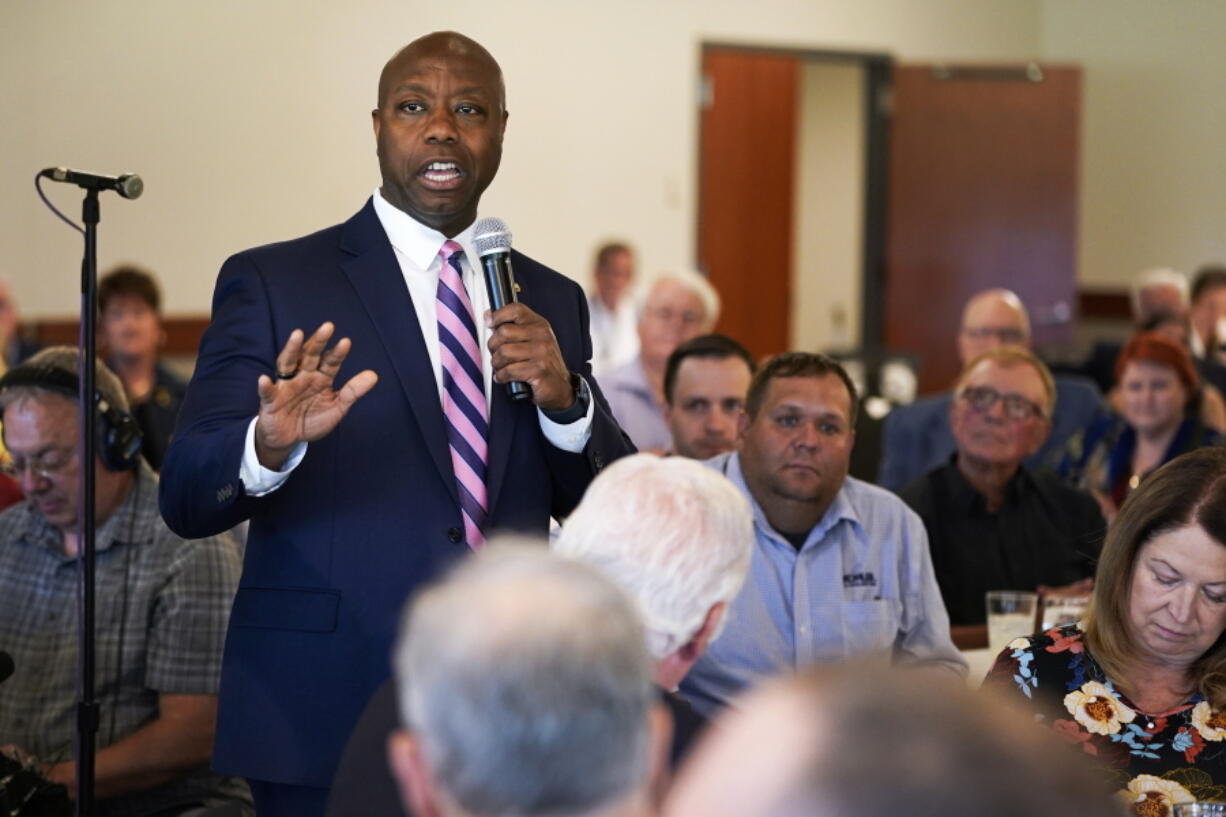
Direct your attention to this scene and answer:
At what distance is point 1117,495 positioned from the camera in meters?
Answer: 4.75

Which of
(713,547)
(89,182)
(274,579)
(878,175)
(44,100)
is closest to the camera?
(713,547)

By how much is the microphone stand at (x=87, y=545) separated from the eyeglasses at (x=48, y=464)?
418 mm

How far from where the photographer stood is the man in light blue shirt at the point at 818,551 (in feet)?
9.29

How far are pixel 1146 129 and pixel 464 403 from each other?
26.5ft

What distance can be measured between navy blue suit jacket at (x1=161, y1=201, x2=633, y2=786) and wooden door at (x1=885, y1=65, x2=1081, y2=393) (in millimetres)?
7116

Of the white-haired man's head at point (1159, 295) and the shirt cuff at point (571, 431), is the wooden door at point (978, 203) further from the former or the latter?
the shirt cuff at point (571, 431)

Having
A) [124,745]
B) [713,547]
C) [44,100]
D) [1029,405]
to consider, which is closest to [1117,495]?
[1029,405]

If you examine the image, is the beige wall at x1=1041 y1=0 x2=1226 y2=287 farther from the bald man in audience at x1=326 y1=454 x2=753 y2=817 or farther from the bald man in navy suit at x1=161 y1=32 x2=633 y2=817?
the bald man in audience at x1=326 y1=454 x2=753 y2=817

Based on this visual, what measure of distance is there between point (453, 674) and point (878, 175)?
8351mm

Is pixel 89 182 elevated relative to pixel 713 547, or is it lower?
elevated

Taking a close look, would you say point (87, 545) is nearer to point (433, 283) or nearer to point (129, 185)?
point (129, 185)

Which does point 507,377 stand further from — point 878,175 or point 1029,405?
point 878,175

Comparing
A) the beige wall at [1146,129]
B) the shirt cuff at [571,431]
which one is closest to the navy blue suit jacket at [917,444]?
the shirt cuff at [571,431]

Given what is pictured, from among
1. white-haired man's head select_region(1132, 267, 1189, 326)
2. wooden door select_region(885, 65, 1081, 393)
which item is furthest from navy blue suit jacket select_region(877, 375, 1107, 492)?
wooden door select_region(885, 65, 1081, 393)
